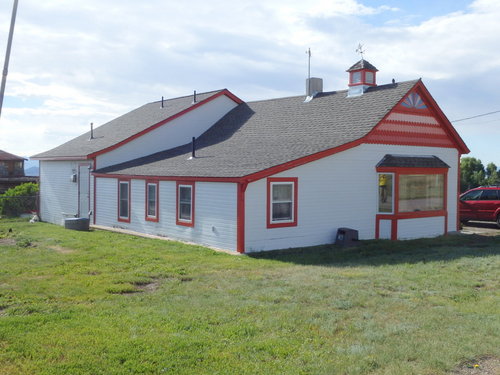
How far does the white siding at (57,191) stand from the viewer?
76.7 ft

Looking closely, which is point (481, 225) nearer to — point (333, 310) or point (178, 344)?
point (333, 310)

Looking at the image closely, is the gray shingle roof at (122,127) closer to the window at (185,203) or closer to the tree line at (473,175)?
the window at (185,203)

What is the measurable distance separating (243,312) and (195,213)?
8381 mm

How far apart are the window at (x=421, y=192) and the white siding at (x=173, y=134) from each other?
10.1 m

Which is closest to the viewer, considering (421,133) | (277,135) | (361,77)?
(421,133)

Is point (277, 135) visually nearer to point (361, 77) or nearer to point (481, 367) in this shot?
point (361, 77)

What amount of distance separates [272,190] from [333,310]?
23.0ft

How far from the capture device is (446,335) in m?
7.12

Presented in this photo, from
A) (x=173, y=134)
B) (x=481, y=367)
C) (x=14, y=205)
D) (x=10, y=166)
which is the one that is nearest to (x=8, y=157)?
(x=10, y=166)

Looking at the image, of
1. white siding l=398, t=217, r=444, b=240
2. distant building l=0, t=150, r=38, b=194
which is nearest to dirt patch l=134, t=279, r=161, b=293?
white siding l=398, t=217, r=444, b=240

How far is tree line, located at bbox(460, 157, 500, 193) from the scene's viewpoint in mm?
37312

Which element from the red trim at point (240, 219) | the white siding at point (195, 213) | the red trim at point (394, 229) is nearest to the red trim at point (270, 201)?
the red trim at point (240, 219)

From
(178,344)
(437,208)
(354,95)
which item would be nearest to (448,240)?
(437,208)

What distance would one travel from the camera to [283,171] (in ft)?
49.6
